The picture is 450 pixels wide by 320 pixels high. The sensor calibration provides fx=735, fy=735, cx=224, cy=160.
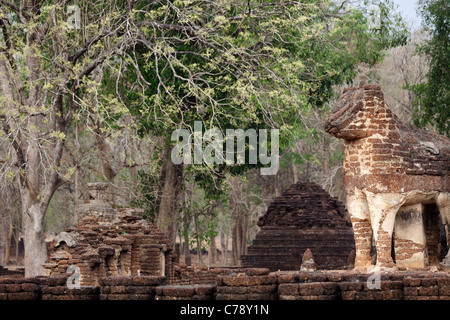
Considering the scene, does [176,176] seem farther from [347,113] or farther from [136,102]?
[347,113]

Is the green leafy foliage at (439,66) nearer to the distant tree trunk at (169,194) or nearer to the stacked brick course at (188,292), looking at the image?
the distant tree trunk at (169,194)

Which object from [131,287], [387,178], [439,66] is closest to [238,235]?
[439,66]

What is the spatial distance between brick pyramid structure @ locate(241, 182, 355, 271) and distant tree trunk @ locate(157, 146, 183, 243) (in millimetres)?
4749

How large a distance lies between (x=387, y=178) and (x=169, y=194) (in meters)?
9.70

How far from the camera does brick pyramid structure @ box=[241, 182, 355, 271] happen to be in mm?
23000

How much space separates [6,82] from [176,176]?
17.8 ft

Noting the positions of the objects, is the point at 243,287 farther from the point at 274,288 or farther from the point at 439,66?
the point at 439,66

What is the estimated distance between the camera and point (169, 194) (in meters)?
19.2

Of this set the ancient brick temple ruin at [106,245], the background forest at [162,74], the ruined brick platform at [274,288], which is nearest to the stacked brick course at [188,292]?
the ruined brick platform at [274,288]

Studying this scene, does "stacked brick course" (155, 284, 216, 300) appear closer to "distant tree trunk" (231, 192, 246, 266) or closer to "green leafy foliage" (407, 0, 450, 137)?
"green leafy foliage" (407, 0, 450, 137)

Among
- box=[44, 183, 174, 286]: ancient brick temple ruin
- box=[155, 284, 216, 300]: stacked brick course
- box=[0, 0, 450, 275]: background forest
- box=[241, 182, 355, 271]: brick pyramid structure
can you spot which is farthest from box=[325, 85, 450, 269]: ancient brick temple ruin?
box=[241, 182, 355, 271]: brick pyramid structure

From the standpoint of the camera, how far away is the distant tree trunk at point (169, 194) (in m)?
19.1

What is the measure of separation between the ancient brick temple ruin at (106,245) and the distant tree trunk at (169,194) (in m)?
2.90

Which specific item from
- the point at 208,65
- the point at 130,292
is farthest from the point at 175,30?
the point at 130,292
